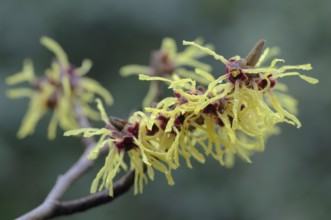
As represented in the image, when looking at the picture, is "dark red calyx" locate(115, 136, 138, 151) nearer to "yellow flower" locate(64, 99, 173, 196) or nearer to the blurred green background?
"yellow flower" locate(64, 99, 173, 196)

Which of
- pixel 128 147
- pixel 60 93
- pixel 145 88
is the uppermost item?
pixel 145 88

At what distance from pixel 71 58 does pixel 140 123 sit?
1991 millimetres

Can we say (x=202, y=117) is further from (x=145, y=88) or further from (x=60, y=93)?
(x=145, y=88)

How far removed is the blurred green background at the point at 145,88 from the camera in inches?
105

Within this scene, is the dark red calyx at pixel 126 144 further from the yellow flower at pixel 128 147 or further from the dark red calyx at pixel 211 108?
the dark red calyx at pixel 211 108

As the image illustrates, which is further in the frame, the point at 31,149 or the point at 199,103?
the point at 31,149

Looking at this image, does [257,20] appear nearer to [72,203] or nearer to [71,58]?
[71,58]

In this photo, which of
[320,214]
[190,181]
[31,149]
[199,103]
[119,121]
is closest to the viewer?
[199,103]

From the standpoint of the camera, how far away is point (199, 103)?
1037mm

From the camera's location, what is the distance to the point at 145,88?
9.48 feet

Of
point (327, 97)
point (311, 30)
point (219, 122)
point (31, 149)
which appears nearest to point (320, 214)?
point (327, 97)

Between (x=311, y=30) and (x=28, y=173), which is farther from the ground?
(x=311, y=30)

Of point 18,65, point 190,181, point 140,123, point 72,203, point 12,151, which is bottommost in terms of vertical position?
point 72,203

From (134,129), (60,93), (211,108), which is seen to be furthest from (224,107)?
(60,93)
